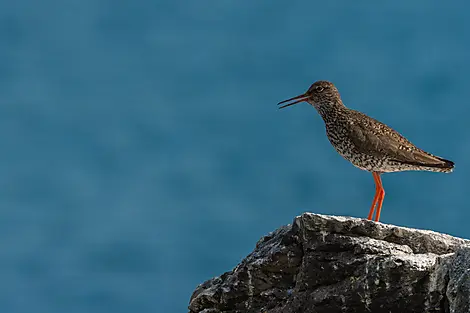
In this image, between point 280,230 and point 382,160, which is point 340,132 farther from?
point 280,230

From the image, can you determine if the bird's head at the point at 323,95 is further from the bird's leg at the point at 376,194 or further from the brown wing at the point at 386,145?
the bird's leg at the point at 376,194

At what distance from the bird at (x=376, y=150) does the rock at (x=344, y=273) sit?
2885 millimetres

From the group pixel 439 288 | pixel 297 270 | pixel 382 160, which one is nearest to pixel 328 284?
pixel 297 270

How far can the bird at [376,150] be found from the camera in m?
12.7

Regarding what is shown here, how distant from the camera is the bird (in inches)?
500

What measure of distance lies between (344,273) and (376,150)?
401 centimetres

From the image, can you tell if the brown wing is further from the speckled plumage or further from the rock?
the rock

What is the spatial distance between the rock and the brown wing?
9.65 ft

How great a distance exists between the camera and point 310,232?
9.59 m

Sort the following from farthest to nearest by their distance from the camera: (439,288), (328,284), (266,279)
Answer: (266,279) < (328,284) < (439,288)

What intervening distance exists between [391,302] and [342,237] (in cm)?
118

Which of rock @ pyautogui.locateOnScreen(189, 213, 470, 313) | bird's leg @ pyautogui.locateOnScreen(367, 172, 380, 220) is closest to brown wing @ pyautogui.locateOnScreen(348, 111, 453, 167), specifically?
bird's leg @ pyautogui.locateOnScreen(367, 172, 380, 220)

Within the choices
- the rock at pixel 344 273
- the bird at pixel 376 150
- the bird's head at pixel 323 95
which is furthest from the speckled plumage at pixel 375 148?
the rock at pixel 344 273

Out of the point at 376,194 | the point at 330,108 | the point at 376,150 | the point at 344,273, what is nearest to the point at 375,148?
the point at 376,150
